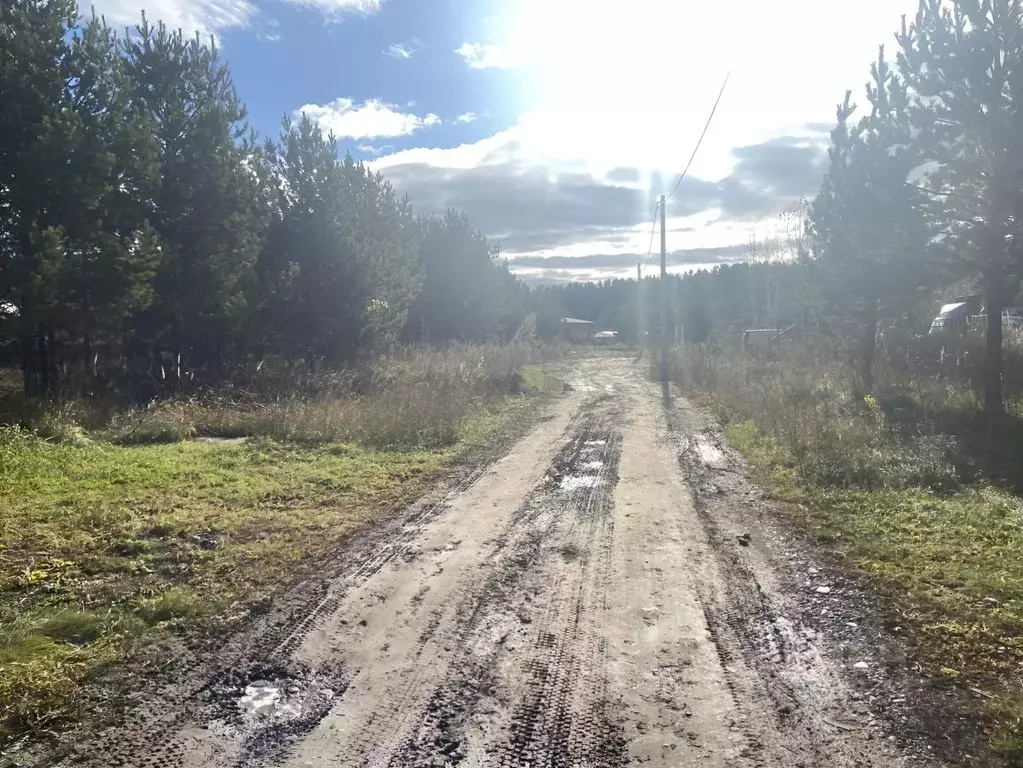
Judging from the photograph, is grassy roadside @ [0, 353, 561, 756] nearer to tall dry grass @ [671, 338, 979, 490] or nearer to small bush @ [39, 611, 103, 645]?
small bush @ [39, 611, 103, 645]

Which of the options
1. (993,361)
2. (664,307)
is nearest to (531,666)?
(993,361)

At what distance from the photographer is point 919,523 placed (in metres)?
6.27

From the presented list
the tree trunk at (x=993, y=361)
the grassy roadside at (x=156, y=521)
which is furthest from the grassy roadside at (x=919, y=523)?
the grassy roadside at (x=156, y=521)

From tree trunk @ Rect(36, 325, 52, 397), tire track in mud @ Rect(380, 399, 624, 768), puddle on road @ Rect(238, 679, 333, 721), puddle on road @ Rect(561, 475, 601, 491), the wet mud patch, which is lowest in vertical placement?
puddle on road @ Rect(561, 475, 601, 491)

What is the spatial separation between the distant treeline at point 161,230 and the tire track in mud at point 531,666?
1001 centimetres

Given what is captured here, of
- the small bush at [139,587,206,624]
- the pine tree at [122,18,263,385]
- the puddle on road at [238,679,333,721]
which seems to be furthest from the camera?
the pine tree at [122,18,263,385]

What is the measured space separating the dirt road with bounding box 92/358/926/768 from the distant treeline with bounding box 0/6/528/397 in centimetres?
964

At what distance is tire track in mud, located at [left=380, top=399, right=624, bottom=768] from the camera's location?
9.97ft

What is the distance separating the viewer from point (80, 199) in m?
12.2

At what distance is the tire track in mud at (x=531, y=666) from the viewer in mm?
3039

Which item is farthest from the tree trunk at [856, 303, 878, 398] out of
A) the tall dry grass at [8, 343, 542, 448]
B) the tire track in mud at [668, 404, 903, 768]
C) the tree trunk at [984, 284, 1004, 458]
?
the tire track in mud at [668, 404, 903, 768]

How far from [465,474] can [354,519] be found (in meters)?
2.39

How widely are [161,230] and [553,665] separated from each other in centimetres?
1556

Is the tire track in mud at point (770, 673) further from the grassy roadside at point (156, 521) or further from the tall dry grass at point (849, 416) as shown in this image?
the grassy roadside at point (156, 521)
